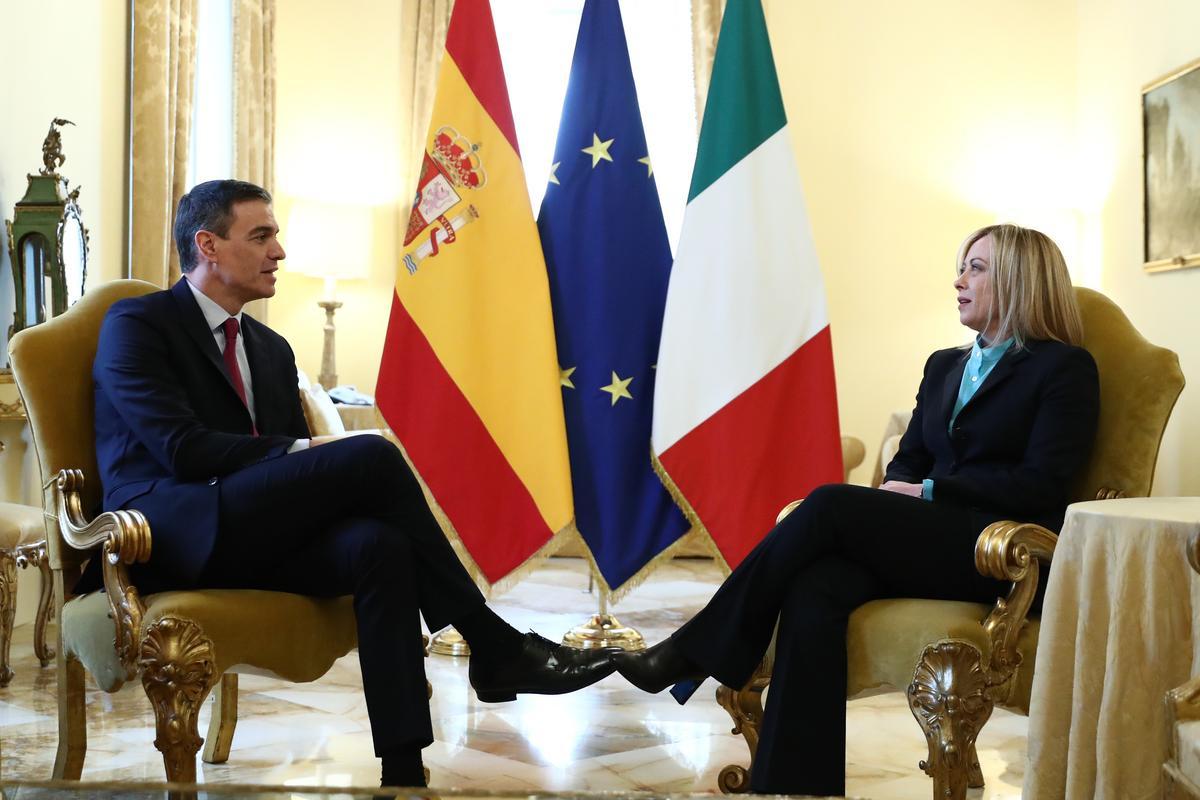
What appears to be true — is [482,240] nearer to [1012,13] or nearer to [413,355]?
[413,355]

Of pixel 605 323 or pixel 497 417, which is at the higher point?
pixel 605 323

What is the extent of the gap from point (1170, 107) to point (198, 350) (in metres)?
4.27

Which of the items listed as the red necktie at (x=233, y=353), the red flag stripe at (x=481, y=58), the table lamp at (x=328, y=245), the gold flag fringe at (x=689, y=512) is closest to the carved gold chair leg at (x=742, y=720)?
the gold flag fringe at (x=689, y=512)

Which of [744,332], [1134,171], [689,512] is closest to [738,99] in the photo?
[744,332]

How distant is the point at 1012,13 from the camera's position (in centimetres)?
625

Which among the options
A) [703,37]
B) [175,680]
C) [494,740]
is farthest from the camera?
[703,37]

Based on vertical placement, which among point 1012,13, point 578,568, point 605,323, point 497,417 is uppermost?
point 1012,13

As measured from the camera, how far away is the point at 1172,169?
494cm

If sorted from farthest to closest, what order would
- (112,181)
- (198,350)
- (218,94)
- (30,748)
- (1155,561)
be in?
(218,94)
(112,181)
(30,748)
(198,350)
(1155,561)

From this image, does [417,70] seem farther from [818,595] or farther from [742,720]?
[818,595]

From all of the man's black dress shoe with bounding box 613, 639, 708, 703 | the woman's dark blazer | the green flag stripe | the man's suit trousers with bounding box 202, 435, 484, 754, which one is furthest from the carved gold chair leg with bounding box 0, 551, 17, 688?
the woman's dark blazer

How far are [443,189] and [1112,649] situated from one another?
7.55 ft

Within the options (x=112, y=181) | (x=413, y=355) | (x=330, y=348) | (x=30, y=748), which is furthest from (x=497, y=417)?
(x=330, y=348)

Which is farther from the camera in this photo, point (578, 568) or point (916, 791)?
point (578, 568)
